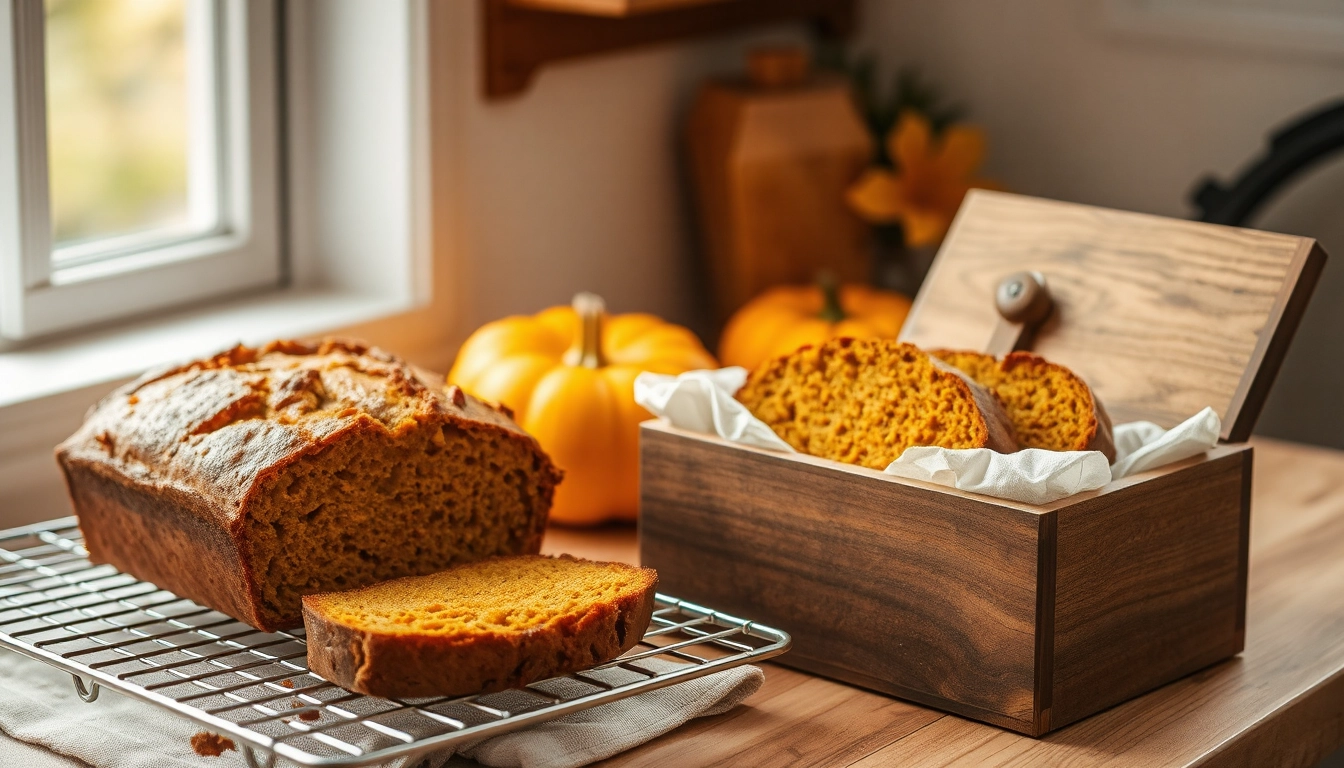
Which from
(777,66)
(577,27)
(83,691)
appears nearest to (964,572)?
(83,691)

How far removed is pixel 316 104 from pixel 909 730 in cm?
108

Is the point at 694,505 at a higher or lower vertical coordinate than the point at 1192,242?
lower

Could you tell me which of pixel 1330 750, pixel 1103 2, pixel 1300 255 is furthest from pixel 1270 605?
pixel 1103 2

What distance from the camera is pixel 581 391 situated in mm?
1445

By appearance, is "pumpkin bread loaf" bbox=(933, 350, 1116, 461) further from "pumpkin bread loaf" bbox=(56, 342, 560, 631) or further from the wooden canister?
the wooden canister

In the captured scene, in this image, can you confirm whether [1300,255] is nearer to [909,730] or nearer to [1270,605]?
[1270,605]

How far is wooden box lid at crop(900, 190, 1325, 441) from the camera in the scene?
117 cm

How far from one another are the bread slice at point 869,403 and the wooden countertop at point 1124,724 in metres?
0.18

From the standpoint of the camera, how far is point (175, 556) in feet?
3.61

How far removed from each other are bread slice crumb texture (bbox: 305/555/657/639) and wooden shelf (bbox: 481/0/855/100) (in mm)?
764

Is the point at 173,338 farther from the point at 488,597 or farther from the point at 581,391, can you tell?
the point at 488,597

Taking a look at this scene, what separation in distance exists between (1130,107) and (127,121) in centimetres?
131

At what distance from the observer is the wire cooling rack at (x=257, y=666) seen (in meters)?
0.87

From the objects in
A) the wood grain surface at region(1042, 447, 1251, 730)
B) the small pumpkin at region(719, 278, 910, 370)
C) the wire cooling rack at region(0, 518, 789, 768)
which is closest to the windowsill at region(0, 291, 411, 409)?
the wire cooling rack at region(0, 518, 789, 768)
